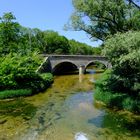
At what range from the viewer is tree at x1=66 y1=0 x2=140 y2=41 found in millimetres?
38438

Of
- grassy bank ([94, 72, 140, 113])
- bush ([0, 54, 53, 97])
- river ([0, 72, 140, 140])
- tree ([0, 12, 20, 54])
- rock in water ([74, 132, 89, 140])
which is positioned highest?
tree ([0, 12, 20, 54])

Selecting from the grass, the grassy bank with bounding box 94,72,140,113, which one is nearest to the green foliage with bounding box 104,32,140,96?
the grassy bank with bounding box 94,72,140,113

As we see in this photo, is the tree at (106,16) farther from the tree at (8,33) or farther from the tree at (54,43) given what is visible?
the tree at (54,43)

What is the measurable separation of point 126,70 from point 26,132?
1578 centimetres

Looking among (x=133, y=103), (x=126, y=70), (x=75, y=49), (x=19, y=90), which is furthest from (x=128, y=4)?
(x=75, y=49)

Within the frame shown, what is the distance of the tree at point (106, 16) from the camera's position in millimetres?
38438

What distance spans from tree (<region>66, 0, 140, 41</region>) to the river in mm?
10392

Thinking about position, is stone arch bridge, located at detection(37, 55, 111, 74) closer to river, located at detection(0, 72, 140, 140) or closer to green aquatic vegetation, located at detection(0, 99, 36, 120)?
river, located at detection(0, 72, 140, 140)

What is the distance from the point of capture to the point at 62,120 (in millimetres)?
30469

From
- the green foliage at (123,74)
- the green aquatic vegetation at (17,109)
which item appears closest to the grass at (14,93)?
the green aquatic vegetation at (17,109)

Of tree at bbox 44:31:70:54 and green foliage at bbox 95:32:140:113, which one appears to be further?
tree at bbox 44:31:70:54

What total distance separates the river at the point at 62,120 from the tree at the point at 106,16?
34.1 feet

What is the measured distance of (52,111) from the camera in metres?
34.6

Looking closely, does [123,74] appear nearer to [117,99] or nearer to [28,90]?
[117,99]
